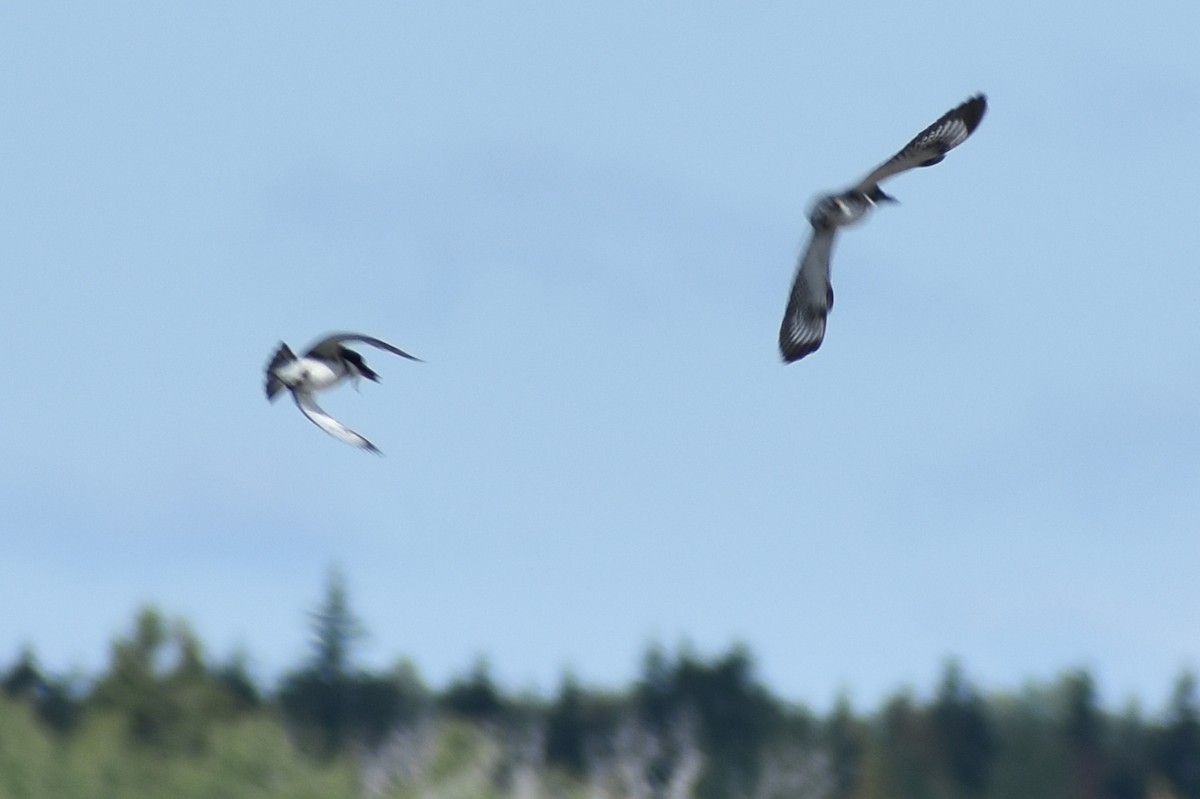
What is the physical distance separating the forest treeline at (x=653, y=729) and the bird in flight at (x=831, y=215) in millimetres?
117940

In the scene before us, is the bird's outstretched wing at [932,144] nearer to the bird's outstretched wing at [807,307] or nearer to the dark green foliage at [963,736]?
the bird's outstretched wing at [807,307]

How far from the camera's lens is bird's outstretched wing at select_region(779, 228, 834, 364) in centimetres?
2809

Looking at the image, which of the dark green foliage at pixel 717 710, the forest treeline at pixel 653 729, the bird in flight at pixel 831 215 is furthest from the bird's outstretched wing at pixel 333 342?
the dark green foliage at pixel 717 710

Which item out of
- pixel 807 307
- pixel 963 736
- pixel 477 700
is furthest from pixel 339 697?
pixel 807 307

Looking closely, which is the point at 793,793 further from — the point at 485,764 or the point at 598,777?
the point at 485,764

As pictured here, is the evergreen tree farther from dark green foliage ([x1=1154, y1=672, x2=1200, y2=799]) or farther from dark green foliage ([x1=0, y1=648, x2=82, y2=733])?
dark green foliage ([x1=0, y1=648, x2=82, y2=733])

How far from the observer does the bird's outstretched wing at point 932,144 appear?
90.5 feet

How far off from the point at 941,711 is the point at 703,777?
45.6ft

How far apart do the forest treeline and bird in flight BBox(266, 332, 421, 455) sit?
4652 inches

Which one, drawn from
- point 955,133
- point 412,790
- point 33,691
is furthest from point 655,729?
point 955,133

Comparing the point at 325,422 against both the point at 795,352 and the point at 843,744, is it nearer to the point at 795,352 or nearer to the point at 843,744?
the point at 795,352

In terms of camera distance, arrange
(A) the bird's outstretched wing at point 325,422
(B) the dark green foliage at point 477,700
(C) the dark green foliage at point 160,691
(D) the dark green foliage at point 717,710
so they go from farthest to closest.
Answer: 1. (B) the dark green foliage at point 477,700
2. (D) the dark green foliage at point 717,710
3. (C) the dark green foliage at point 160,691
4. (A) the bird's outstretched wing at point 325,422

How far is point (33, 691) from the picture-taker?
6801 inches

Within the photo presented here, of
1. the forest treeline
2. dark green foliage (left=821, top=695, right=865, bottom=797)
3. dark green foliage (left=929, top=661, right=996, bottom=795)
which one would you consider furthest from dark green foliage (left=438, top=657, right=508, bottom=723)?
dark green foliage (left=929, top=661, right=996, bottom=795)
